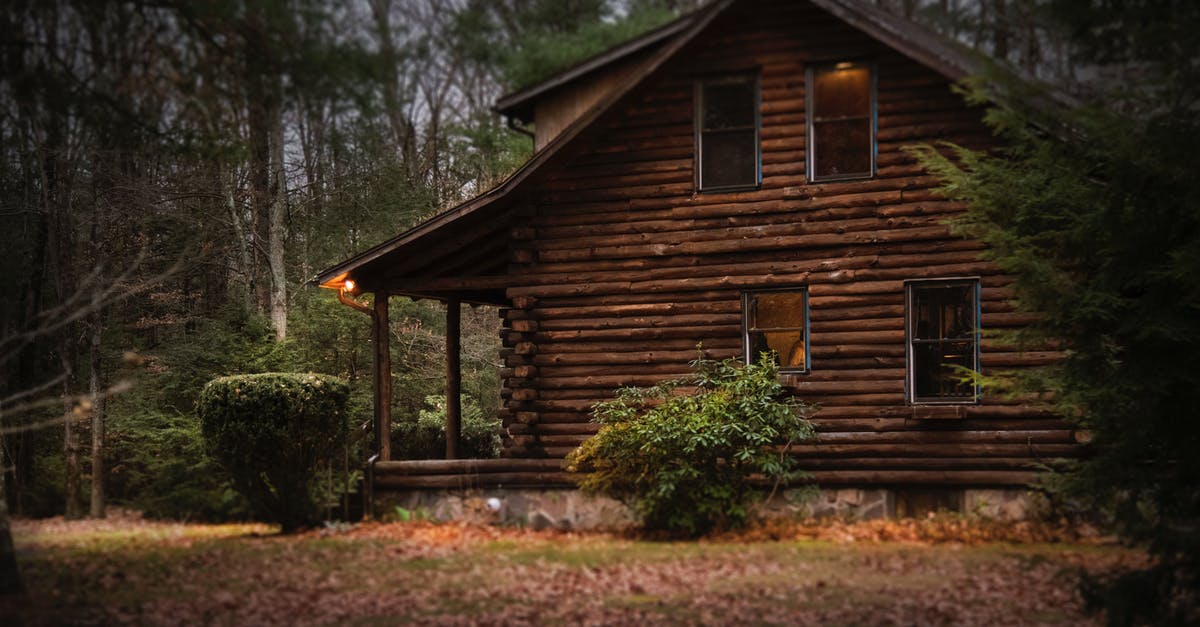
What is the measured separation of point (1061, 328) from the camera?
1162 cm

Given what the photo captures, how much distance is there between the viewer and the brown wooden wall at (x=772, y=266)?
15062 mm

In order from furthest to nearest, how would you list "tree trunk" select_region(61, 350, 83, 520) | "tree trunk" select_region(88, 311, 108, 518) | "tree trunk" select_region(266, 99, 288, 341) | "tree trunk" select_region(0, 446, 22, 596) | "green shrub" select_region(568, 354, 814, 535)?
1. "tree trunk" select_region(266, 99, 288, 341)
2. "tree trunk" select_region(88, 311, 108, 518)
3. "tree trunk" select_region(61, 350, 83, 520)
4. "green shrub" select_region(568, 354, 814, 535)
5. "tree trunk" select_region(0, 446, 22, 596)

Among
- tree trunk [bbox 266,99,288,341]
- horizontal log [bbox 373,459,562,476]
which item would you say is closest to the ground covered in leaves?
horizontal log [bbox 373,459,562,476]

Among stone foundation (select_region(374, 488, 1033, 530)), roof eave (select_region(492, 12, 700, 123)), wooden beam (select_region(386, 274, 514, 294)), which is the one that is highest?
roof eave (select_region(492, 12, 700, 123))

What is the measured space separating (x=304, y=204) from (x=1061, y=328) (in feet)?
62.9

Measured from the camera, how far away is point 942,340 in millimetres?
15203

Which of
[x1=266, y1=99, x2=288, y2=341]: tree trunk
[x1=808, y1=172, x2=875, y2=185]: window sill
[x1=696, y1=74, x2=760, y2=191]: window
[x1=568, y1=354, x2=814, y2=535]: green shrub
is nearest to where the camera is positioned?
[x1=568, y1=354, x2=814, y2=535]: green shrub

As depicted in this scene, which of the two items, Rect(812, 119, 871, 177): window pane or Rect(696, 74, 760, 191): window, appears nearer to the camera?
Rect(812, 119, 871, 177): window pane

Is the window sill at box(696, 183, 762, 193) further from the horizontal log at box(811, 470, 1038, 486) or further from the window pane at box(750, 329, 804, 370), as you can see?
the horizontal log at box(811, 470, 1038, 486)

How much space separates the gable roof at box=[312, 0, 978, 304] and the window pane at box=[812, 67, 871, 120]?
2.52 ft

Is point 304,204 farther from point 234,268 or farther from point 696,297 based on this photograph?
point 696,297

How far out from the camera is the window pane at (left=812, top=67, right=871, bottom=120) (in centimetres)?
1577

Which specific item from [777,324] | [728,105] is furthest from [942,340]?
[728,105]

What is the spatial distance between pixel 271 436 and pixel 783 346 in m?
6.68
